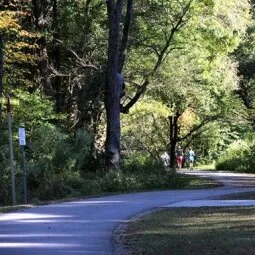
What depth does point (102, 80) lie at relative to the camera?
30.0 meters

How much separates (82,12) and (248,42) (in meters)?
19.9

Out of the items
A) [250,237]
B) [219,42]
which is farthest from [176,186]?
[250,237]

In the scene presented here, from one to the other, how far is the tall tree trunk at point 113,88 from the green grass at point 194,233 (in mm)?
11315

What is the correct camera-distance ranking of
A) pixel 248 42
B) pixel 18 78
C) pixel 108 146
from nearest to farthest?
pixel 108 146 → pixel 18 78 → pixel 248 42

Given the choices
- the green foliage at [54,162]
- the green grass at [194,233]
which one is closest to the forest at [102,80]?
the green foliage at [54,162]

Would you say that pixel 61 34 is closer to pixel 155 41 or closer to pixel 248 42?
pixel 155 41

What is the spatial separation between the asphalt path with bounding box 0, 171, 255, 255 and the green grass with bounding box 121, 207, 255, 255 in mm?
607

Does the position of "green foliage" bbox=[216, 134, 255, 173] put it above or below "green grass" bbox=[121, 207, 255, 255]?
above

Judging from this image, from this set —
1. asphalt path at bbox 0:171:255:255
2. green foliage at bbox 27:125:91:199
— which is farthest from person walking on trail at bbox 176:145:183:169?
asphalt path at bbox 0:171:255:255

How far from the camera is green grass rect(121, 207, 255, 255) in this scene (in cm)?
951

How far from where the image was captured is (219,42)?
1284 inches

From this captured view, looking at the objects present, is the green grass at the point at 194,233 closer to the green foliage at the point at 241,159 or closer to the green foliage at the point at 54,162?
the green foliage at the point at 54,162

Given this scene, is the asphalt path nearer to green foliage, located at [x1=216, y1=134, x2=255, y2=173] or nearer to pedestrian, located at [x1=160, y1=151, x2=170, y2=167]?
green foliage, located at [x1=216, y1=134, x2=255, y2=173]

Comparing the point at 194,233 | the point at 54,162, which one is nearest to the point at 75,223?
the point at 194,233
